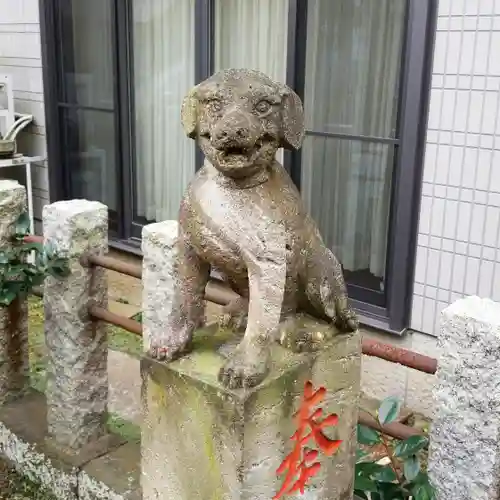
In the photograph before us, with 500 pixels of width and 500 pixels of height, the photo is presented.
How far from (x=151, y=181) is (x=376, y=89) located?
2397 millimetres

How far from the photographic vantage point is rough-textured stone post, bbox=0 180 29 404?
309 centimetres

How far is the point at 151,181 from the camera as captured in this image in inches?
235

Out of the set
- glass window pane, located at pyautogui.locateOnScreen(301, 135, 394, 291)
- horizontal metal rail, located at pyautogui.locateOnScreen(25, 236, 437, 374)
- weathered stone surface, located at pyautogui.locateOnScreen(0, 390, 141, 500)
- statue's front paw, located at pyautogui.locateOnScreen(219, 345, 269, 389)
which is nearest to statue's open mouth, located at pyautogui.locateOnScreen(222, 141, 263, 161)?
statue's front paw, located at pyautogui.locateOnScreen(219, 345, 269, 389)

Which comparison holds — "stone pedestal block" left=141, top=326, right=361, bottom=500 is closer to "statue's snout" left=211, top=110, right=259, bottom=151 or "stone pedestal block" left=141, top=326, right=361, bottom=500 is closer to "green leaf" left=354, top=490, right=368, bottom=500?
"green leaf" left=354, top=490, right=368, bottom=500

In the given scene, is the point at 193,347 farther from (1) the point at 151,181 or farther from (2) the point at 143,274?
(1) the point at 151,181

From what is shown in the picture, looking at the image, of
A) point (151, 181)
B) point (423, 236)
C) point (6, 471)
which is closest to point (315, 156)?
point (423, 236)

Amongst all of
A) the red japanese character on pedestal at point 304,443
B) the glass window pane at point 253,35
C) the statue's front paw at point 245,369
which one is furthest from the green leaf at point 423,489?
the glass window pane at point 253,35

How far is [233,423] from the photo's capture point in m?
1.70

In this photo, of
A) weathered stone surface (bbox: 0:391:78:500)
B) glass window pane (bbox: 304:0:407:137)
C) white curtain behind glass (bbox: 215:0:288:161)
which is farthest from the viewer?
white curtain behind glass (bbox: 215:0:288:161)

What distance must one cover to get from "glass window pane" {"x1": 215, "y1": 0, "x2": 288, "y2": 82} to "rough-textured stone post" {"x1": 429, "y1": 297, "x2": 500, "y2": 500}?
9.84ft

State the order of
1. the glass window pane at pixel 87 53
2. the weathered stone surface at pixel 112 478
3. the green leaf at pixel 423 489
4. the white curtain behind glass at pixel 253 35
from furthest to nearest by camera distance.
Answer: the glass window pane at pixel 87 53 → the white curtain behind glass at pixel 253 35 → the weathered stone surface at pixel 112 478 → the green leaf at pixel 423 489

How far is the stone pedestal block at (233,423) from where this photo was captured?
67.9 inches

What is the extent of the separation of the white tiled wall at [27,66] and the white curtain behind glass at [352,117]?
2.76 metres

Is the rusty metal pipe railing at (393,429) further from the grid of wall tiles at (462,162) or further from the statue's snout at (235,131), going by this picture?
the grid of wall tiles at (462,162)
